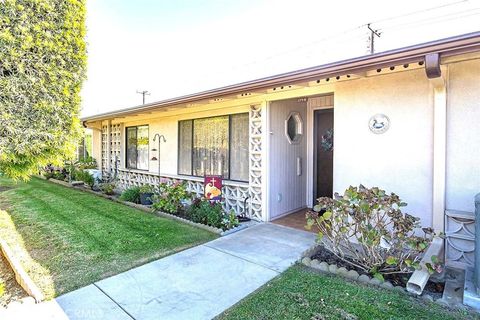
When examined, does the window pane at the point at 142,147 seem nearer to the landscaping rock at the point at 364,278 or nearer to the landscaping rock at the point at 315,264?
the landscaping rock at the point at 315,264

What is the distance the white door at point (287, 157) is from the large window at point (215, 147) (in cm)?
73

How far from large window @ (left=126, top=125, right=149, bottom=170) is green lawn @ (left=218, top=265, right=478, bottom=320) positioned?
7.60 metres

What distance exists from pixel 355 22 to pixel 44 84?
1266 cm

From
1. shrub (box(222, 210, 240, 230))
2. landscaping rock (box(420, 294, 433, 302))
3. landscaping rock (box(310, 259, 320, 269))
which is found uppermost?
shrub (box(222, 210, 240, 230))

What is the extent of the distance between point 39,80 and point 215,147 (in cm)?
427

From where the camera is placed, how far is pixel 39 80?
336 cm

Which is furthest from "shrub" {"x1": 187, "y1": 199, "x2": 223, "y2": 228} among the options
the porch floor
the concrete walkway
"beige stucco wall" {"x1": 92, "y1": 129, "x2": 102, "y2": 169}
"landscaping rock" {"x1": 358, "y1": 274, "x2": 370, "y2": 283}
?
"beige stucco wall" {"x1": 92, "y1": 129, "x2": 102, "y2": 169}

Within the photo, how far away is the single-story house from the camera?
11.8ft

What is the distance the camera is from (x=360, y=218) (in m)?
3.54

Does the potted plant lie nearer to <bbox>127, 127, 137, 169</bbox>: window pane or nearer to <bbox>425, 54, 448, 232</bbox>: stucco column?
<bbox>127, 127, 137, 169</bbox>: window pane

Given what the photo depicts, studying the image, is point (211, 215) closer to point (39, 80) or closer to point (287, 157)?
point (287, 157)

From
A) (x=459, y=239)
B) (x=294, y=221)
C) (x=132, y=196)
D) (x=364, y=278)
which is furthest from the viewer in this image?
(x=132, y=196)

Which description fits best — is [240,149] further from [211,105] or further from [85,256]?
[85,256]

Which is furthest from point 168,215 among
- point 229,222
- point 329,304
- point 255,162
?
point 329,304
